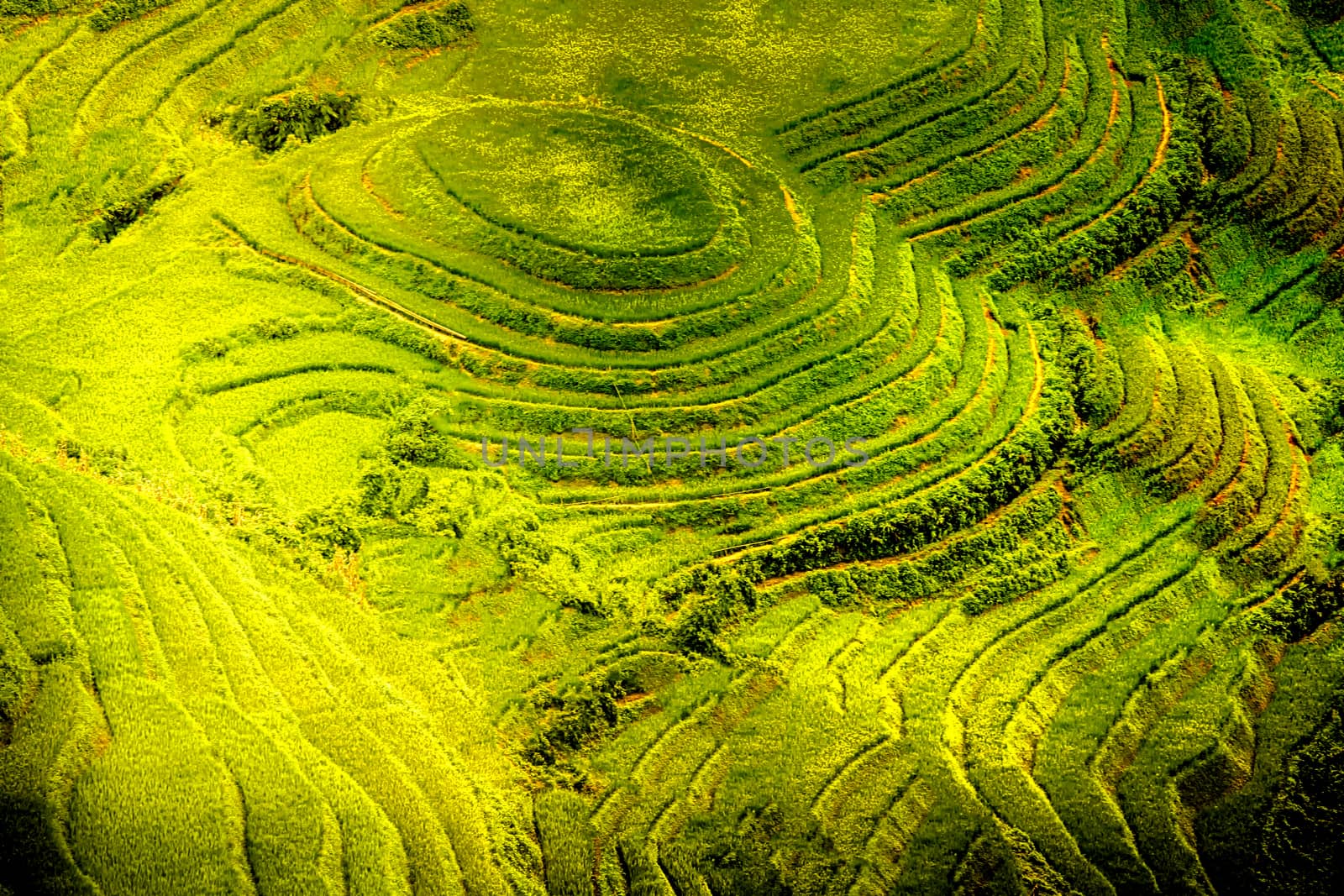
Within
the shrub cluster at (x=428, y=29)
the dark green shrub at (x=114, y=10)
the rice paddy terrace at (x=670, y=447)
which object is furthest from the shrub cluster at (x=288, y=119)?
the dark green shrub at (x=114, y=10)

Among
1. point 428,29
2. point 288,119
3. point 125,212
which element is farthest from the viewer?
point 428,29

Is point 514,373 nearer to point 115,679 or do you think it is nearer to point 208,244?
point 208,244

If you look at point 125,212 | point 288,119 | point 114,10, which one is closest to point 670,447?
point 288,119

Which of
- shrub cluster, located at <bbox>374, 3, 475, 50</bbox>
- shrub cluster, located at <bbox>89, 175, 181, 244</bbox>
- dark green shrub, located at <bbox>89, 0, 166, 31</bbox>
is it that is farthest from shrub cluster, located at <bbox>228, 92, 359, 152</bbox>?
dark green shrub, located at <bbox>89, 0, 166, 31</bbox>

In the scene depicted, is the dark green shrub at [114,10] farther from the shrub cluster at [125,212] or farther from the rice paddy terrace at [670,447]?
the shrub cluster at [125,212]

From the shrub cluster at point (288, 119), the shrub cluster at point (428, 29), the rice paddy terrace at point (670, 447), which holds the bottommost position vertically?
the rice paddy terrace at point (670, 447)

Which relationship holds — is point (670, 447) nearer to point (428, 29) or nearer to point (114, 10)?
point (428, 29)

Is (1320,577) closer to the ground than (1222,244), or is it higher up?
closer to the ground

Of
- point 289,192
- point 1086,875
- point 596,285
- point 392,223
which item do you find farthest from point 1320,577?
point 289,192
